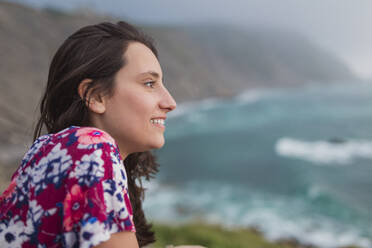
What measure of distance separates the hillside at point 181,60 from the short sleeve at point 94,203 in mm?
1202

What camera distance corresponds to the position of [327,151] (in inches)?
1128

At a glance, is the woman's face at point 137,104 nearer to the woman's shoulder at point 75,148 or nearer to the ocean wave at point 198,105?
the woman's shoulder at point 75,148

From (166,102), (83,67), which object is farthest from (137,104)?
(83,67)

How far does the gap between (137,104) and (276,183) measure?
799 inches

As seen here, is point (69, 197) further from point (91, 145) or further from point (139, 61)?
point (139, 61)

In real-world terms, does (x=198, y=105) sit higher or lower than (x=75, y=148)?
higher

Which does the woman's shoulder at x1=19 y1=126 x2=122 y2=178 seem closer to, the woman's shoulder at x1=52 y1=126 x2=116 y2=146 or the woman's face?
the woman's shoulder at x1=52 y1=126 x2=116 y2=146

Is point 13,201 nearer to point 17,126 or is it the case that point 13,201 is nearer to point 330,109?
Result: point 17,126

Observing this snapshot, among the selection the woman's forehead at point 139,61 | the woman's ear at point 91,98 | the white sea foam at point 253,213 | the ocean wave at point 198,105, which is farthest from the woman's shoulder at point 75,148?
the ocean wave at point 198,105

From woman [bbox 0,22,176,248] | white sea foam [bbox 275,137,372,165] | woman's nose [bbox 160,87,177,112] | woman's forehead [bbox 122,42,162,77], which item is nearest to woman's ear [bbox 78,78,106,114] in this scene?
woman [bbox 0,22,176,248]

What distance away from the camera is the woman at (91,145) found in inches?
46.7

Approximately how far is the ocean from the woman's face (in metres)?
12.0

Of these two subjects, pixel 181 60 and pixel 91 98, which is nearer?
pixel 91 98

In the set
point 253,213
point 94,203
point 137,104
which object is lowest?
point 94,203
